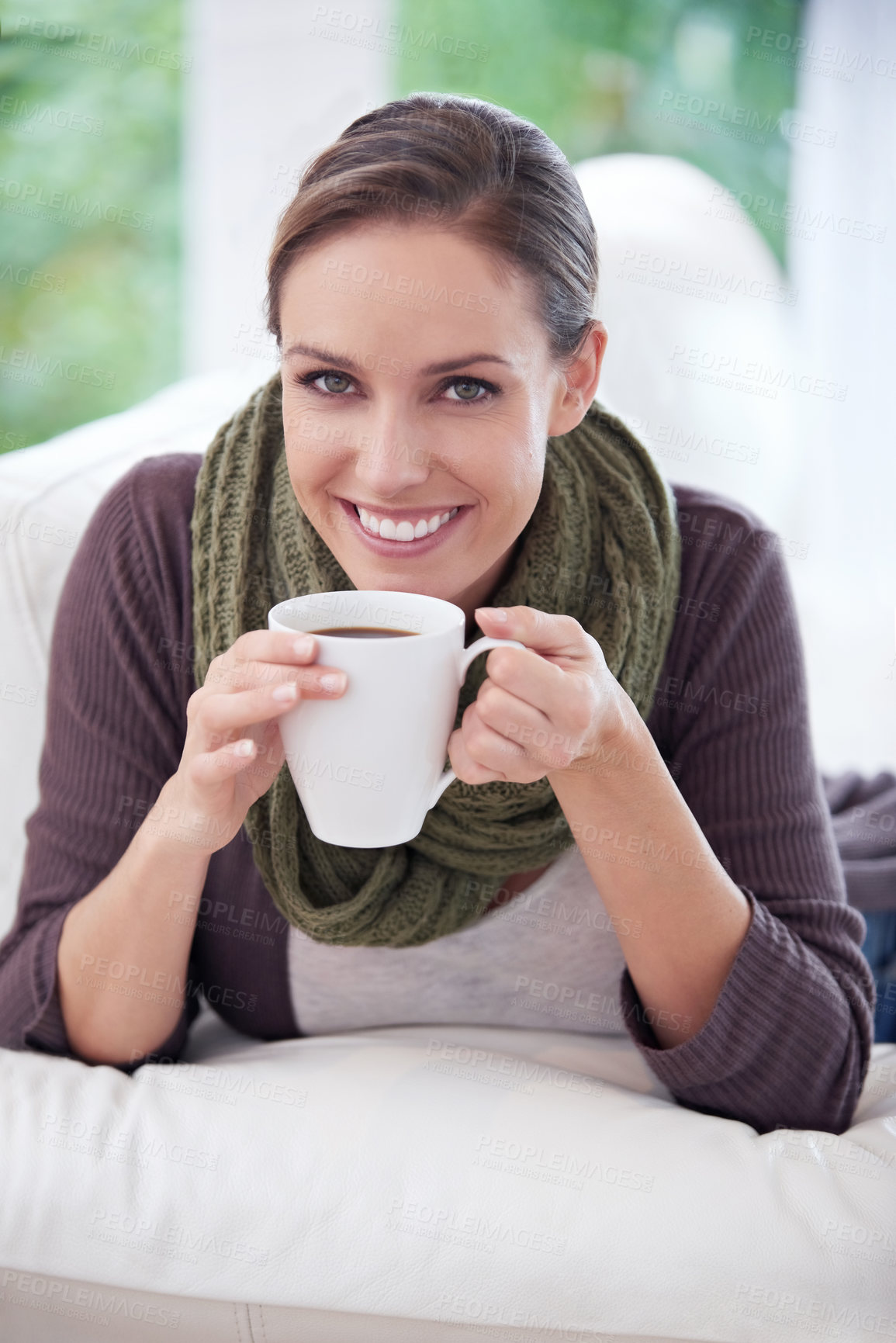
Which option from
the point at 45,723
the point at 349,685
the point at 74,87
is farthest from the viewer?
the point at 74,87

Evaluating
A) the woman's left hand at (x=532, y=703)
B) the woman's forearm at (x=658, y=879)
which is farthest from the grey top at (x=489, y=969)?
the woman's left hand at (x=532, y=703)

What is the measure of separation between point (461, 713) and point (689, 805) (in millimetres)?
251

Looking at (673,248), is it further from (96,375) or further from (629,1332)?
(96,375)

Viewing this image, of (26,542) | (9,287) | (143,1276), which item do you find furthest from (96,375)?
(143,1276)

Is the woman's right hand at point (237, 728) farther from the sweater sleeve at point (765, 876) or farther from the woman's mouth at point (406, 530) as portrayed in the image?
the sweater sleeve at point (765, 876)

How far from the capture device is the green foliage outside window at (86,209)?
2926 mm

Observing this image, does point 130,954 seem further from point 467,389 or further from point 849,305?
point 849,305

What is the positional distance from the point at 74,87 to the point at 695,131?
1737 millimetres

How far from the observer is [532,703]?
76 cm

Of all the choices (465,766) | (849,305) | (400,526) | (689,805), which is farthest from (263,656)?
(849,305)

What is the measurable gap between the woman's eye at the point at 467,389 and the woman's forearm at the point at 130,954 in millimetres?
416

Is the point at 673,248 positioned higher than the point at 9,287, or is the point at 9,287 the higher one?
the point at 673,248

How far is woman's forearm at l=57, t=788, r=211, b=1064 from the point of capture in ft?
3.24

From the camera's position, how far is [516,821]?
1.10 metres
